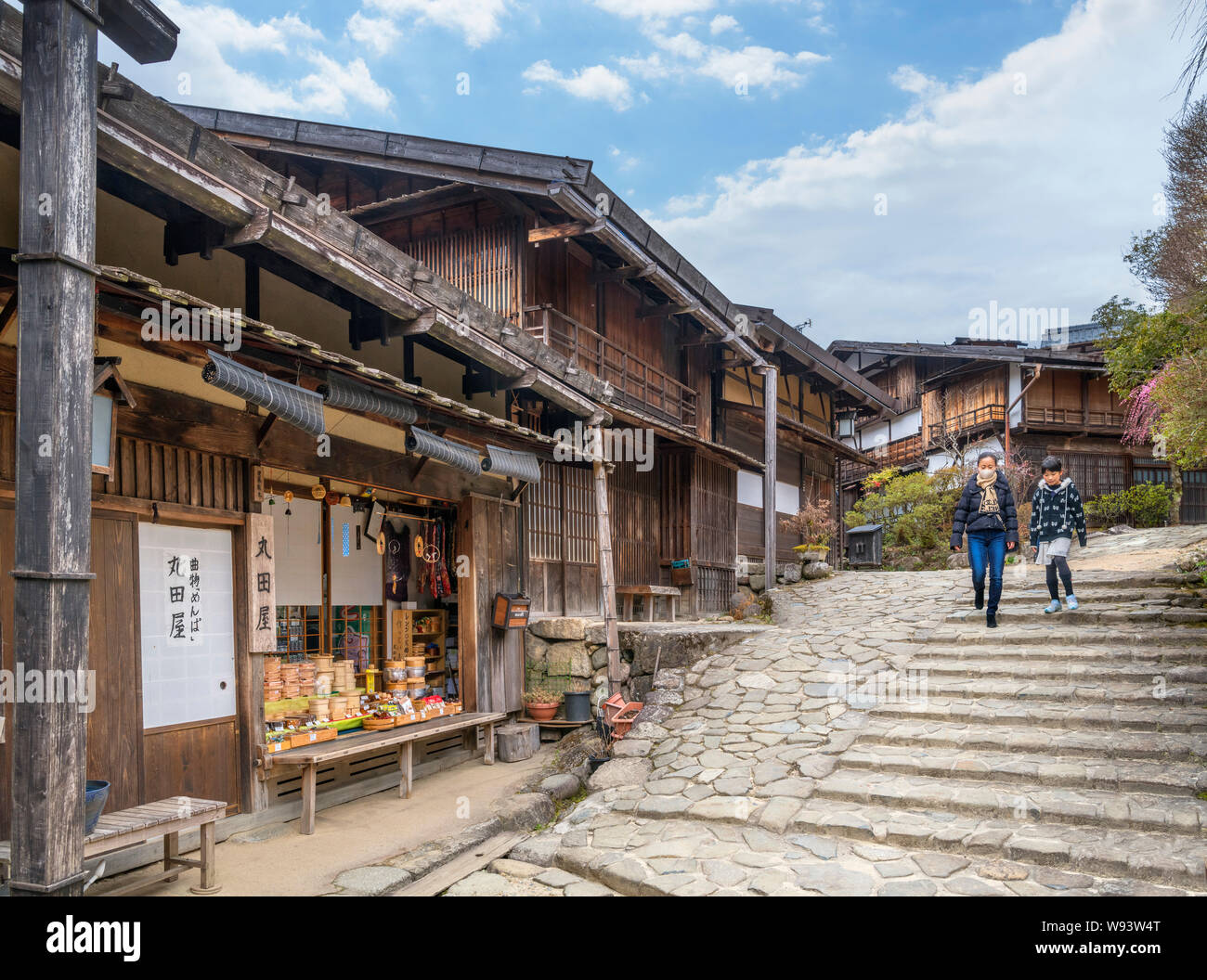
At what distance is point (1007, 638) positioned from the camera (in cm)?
1007

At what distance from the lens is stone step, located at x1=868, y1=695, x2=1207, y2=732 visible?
7402 millimetres

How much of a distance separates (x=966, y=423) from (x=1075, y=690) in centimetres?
Result: 2433

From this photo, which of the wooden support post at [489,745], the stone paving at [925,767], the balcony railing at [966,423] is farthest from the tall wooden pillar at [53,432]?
the balcony railing at [966,423]

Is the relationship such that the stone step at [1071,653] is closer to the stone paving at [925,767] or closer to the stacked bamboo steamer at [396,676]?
the stone paving at [925,767]

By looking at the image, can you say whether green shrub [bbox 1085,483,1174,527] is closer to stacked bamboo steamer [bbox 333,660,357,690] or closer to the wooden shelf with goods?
the wooden shelf with goods

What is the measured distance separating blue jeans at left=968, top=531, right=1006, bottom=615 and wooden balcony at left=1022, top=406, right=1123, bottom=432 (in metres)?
20.9

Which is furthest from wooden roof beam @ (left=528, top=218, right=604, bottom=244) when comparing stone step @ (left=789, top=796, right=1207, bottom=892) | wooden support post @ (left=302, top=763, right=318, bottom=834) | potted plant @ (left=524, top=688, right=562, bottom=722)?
stone step @ (left=789, top=796, right=1207, bottom=892)

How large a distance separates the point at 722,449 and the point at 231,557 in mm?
9809

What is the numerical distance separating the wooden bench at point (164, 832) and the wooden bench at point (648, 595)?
883 cm

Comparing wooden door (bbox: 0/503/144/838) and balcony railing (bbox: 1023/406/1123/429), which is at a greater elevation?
balcony railing (bbox: 1023/406/1123/429)

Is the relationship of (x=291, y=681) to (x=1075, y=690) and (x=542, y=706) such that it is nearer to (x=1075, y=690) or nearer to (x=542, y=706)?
(x=542, y=706)

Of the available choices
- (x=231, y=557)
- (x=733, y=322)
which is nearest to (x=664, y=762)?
(x=231, y=557)

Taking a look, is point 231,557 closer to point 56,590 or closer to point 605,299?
point 56,590
